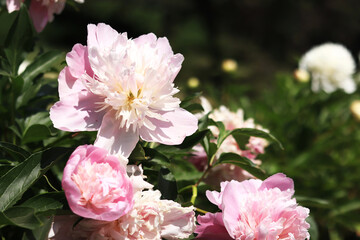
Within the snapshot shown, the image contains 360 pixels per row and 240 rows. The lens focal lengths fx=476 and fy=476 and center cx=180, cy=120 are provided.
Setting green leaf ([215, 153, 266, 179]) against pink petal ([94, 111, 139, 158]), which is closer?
pink petal ([94, 111, 139, 158])

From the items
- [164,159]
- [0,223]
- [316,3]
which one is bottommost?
[0,223]

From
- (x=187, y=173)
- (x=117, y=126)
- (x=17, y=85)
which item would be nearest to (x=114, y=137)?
(x=117, y=126)

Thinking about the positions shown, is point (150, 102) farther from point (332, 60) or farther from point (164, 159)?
point (332, 60)

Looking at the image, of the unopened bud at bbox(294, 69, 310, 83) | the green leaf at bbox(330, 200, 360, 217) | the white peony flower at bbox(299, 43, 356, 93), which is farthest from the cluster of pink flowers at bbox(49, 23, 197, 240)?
the white peony flower at bbox(299, 43, 356, 93)

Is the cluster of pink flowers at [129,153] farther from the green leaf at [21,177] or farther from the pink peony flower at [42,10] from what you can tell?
the pink peony flower at [42,10]

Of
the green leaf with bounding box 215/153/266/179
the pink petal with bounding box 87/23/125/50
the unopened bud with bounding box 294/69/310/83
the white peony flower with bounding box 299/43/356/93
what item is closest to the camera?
the pink petal with bounding box 87/23/125/50

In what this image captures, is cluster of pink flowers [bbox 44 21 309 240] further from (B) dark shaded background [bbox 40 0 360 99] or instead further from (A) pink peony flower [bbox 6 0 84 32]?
(B) dark shaded background [bbox 40 0 360 99]

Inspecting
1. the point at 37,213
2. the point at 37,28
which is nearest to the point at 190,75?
the point at 37,28
